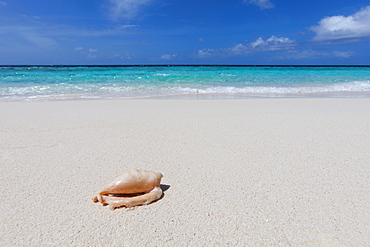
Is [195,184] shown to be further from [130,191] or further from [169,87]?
[169,87]

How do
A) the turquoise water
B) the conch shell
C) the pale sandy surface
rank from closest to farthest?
the pale sandy surface
the conch shell
the turquoise water

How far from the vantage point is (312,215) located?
1.62 metres

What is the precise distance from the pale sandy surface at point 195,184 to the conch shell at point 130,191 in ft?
0.18

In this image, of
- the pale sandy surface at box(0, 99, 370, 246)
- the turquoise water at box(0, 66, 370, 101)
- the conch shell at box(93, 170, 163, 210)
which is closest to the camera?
the pale sandy surface at box(0, 99, 370, 246)

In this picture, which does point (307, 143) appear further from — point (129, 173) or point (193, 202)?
point (129, 173)

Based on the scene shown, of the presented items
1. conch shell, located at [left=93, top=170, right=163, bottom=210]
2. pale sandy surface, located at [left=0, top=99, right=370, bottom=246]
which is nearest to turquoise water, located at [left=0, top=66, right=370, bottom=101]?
pale sandy surface, located at [left=0, top=99, right=370, bottom=246]

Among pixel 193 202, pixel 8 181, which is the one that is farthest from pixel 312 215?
pixel 8 181

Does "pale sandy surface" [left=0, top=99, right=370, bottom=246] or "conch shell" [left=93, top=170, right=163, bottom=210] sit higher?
"conch shell" [left=93, top=170, right=163, bottom=210]

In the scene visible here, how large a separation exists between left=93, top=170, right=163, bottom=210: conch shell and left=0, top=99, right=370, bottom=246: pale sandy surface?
0.05 m

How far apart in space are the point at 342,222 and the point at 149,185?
118cm

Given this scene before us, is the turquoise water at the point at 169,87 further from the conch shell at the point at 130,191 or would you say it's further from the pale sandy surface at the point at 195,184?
the conch shell at the point at 130,191

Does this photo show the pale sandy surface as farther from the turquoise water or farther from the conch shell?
the turquoise water

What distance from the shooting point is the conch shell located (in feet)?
5.51

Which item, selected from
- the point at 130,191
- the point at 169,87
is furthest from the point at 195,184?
the point at 169,87
